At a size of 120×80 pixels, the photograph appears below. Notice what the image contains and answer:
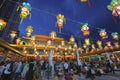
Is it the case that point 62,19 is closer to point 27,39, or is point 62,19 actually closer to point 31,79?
point 31,79

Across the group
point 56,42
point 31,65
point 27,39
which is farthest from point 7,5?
point 31,65

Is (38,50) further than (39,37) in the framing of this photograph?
No

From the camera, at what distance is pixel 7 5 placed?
38094 millimetres

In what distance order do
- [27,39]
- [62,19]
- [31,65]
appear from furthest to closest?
1. [27,39]
2. [62,19]
3. [31,65]

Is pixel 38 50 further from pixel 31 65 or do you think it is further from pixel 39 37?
pixel 31 65

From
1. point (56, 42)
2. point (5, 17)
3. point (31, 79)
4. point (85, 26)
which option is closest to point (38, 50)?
point (56, 42)

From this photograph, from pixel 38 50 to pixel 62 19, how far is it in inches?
1082

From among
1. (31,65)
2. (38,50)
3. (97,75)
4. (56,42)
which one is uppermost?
(56,42)

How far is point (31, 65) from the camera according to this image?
7.93 meters

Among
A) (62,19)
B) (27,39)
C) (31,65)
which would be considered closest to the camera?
(31,65)

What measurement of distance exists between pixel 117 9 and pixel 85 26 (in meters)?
4.49

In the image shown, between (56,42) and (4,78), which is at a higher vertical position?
(56,42)

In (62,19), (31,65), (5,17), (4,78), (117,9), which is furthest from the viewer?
(5,17)

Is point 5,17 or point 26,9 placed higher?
point 5,17
